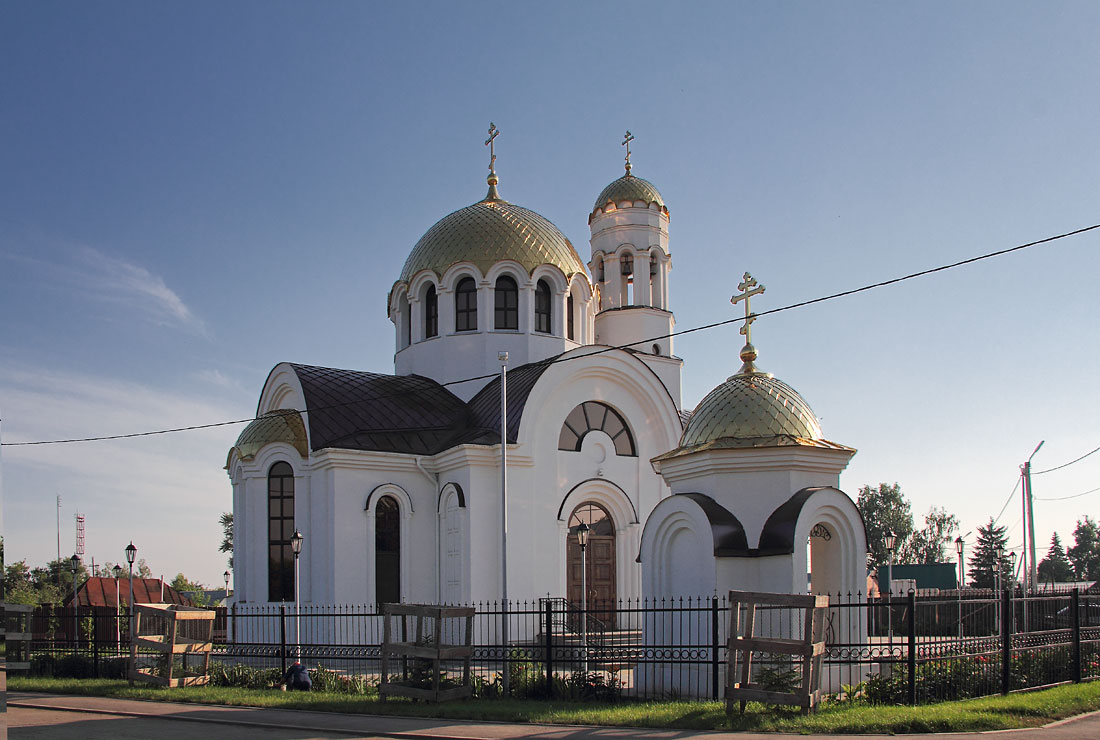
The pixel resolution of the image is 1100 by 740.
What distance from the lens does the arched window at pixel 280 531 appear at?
65.7 feet

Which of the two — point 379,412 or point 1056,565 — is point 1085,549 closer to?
point 1056,565

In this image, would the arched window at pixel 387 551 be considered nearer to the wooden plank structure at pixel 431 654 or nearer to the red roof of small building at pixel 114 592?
the wooden plank structure at pixel 431 654

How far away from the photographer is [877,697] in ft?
35.6

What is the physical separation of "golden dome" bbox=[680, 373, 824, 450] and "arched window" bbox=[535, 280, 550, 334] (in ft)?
30.6

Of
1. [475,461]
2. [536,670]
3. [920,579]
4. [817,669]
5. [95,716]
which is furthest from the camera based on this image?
[920,579]

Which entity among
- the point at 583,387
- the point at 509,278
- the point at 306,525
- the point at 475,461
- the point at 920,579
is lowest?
the point at 920,579

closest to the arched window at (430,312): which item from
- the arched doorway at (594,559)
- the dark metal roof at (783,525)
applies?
the arched doorway at (594,559)

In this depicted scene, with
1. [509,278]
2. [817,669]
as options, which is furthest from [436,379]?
[817,669]

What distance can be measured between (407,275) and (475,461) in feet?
22.1

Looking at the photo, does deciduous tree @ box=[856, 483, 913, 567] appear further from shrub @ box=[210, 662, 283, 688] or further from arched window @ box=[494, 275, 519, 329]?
shrub @ box=[210, 662, 283, 688]

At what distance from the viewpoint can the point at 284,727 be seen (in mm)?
10531

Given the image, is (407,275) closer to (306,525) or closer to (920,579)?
(306,525)

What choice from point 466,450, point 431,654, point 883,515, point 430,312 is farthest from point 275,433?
point 883,515

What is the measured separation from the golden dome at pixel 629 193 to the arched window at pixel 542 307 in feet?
11.7
